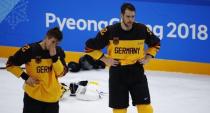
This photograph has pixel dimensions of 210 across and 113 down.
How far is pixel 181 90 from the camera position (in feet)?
26.1

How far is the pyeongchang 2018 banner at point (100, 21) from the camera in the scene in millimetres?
8648

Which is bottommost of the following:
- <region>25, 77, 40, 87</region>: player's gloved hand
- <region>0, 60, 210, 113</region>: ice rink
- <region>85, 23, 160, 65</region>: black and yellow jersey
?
<region>0, 60, 210, 113</region>: ice rink

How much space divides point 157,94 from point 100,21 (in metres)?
2.10

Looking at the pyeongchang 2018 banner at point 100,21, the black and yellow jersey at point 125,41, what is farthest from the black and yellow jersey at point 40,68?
the pyeongchang 2018 banner at point 100,21

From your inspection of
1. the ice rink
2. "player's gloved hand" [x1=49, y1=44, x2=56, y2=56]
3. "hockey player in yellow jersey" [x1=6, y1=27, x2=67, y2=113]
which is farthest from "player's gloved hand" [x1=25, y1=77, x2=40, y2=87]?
the ice rink

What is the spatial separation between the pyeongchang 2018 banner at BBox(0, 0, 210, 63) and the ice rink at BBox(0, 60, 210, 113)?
509 mm

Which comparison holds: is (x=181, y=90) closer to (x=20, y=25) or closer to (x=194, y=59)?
(x=194, y=59)

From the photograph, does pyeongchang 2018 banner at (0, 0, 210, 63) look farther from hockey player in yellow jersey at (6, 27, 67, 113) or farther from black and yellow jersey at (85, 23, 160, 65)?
hockey player in yellow jersey at (6, 27, 67, 113)

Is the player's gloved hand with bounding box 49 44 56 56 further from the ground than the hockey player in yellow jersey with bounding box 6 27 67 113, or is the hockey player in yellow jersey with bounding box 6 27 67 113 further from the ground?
the player's gloved hand with bounding box 49 44 56 56

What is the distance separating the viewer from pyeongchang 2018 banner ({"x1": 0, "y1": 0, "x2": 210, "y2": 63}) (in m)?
8.65

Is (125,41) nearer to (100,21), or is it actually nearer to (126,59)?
(126,59)

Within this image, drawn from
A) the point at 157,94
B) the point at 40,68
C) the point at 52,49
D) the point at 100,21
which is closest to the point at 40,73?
the point at 40,68

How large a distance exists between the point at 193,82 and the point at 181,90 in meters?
0.55

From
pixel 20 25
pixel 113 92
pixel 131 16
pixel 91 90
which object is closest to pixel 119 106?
pixel 113 92
